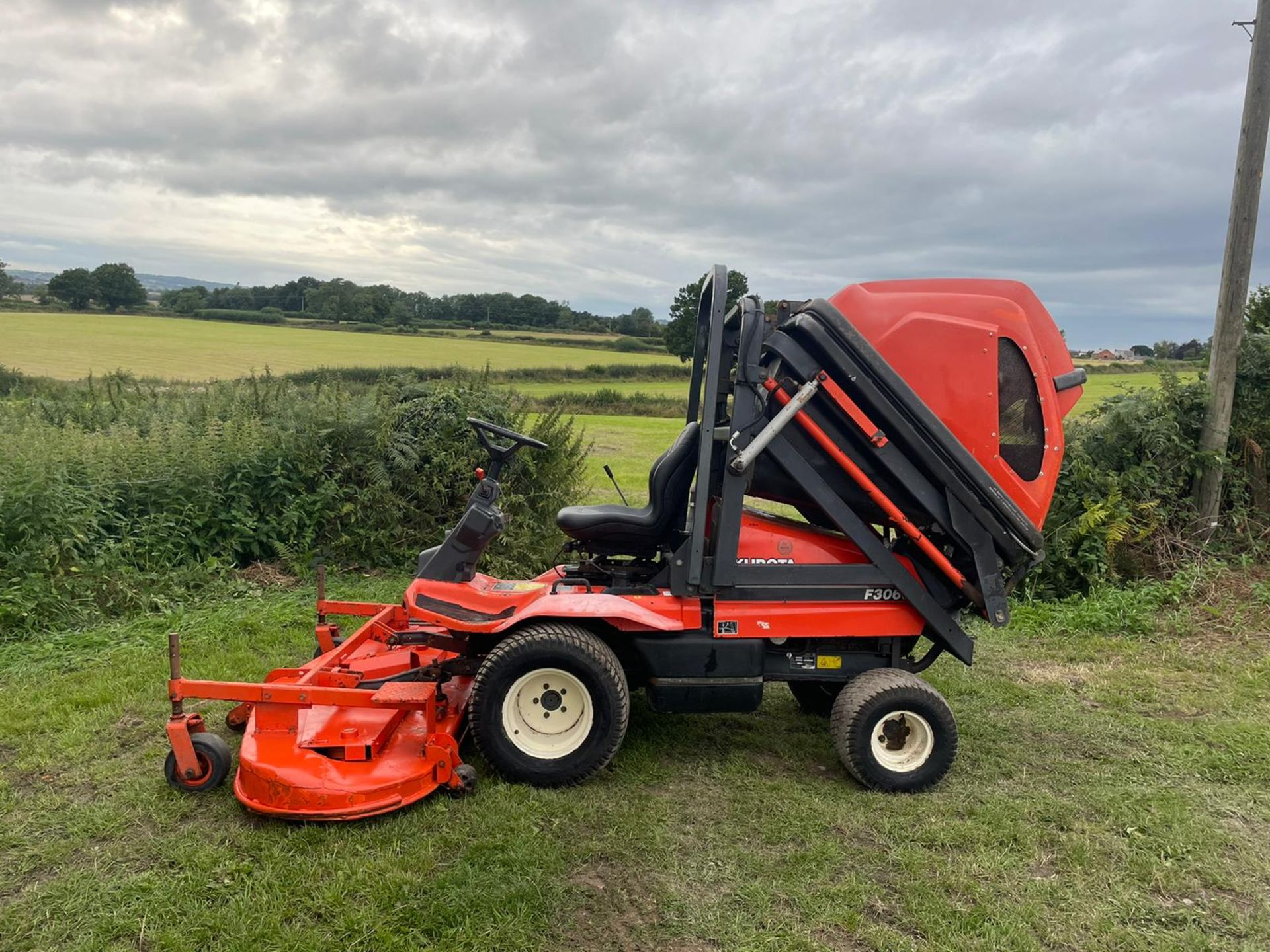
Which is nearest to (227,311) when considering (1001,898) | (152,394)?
(152,394)

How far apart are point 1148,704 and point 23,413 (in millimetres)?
10937

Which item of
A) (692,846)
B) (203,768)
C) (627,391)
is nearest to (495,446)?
(203,768)

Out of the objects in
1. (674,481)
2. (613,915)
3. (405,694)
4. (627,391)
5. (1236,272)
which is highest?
(1236,272)

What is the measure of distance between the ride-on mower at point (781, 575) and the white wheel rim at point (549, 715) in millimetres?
12

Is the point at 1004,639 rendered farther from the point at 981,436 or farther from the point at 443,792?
the point at 443,792

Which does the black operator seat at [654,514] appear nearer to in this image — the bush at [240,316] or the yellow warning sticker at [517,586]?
the yellow warning sticker at [517,586]

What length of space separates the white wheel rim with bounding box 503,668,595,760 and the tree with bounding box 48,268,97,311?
38.2 metres

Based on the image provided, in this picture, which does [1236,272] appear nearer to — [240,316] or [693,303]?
[693,303]

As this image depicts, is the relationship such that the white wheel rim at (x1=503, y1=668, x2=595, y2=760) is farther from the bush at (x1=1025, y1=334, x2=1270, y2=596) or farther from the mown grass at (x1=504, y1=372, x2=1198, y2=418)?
the mown grass at (x1=504, y1=372, x2=1198, y2=418)

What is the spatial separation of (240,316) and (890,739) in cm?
3968

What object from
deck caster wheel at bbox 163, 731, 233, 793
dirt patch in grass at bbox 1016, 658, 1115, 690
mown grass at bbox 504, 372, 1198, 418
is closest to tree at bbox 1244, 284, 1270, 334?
dirt patch in grass at bbox 1016, 658, 1115, 690

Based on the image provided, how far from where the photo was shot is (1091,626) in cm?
675

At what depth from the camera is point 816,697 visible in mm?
5270

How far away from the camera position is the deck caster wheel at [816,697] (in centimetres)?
519
